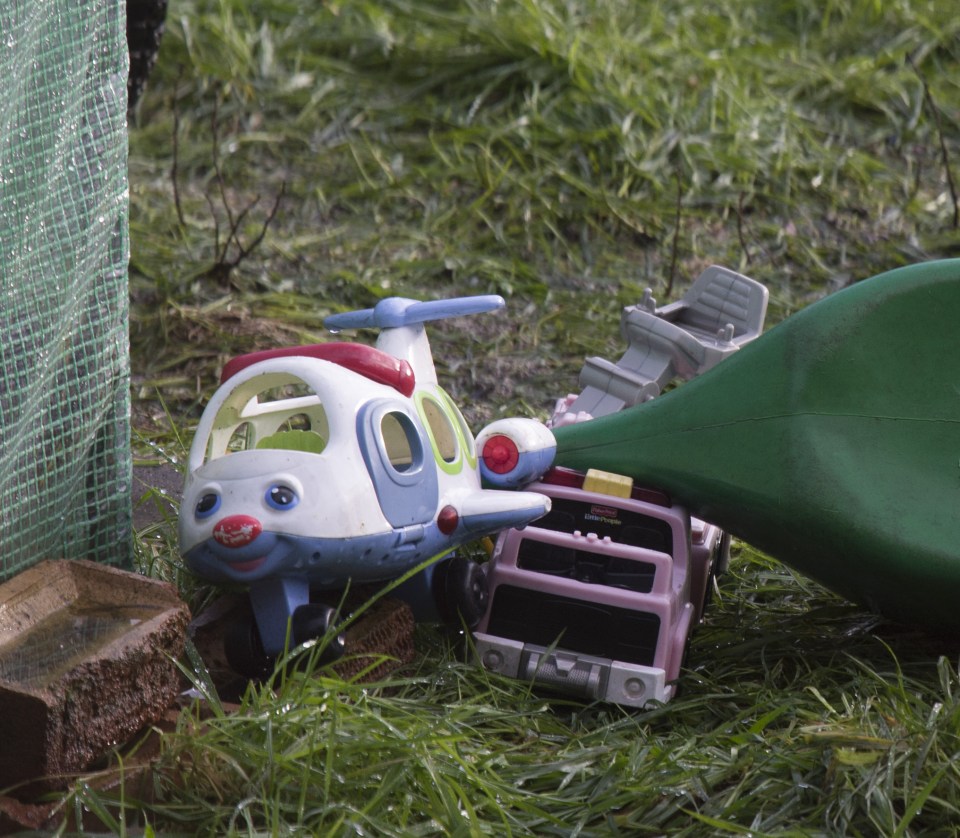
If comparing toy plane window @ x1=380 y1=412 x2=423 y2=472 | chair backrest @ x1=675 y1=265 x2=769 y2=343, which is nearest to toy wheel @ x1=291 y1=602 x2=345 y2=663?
toy plane window @ x1=380 y1=412 x2=423 y2=472

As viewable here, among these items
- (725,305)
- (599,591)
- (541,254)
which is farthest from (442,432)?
(541,254)

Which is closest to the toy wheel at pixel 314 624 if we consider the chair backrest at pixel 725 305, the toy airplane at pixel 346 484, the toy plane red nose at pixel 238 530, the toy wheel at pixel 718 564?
the toy airplane at pixel 346 484

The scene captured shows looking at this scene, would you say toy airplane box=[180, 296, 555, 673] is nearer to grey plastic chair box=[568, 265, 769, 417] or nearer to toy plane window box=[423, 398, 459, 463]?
toy plane window box=[423, 398, 459, 463]

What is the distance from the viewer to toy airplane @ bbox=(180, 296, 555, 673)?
2.14m

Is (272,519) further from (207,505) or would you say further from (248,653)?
(248,653)

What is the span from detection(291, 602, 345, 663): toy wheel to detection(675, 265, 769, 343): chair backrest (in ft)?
3.55

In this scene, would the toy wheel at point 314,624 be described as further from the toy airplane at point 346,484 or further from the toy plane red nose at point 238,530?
the toy plane red nose at point 238,530

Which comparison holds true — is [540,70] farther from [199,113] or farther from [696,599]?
[696,599]

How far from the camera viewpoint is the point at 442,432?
2.45 meters

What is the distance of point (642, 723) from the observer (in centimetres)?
230

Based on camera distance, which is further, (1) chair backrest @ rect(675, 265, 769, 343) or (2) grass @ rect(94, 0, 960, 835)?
(1) chair backrest @ rect(675, 265, 769, 343)

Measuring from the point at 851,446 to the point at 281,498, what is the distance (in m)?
0.92

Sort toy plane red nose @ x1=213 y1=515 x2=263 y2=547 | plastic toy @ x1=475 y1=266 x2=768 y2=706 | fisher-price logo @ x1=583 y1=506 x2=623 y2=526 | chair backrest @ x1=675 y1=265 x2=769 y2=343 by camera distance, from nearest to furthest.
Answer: toy plane red nose @ x1=213 y1=515 x2=263 y2=547 → plastic toy @ x1=475 y1=266 x2=768 y2=706 → fisher-price logo @ x1=583 y1=506 x2=623 y2=526 → chair backrest @ x1=675 y1=265 x2=769 y2=343

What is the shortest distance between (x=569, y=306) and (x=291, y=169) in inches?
52.0
